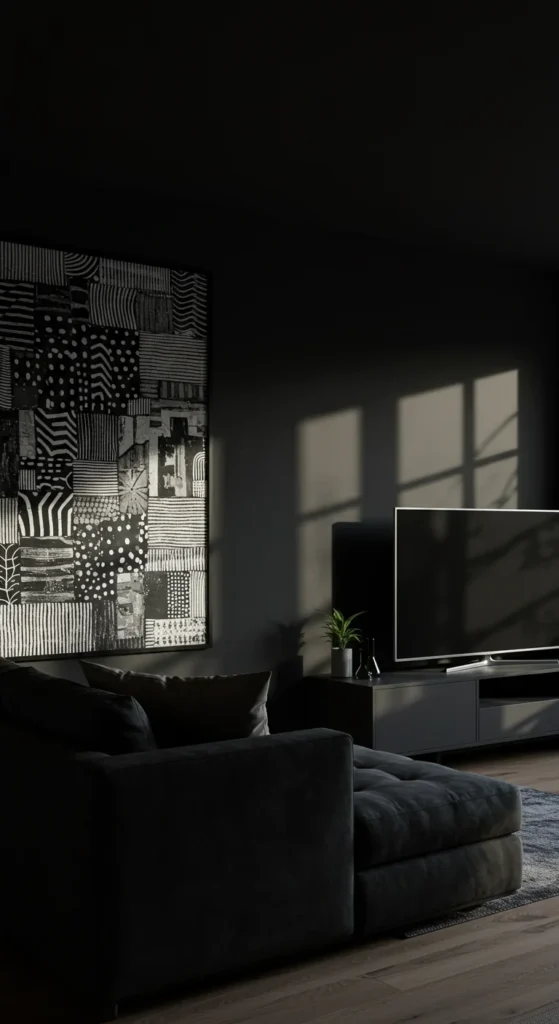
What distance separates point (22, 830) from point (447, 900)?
1309 mm

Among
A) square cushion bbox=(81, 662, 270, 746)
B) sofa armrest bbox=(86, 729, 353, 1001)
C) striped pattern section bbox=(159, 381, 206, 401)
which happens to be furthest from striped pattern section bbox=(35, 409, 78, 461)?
sofa armrest bbox=(86, 729, 353, 1001)

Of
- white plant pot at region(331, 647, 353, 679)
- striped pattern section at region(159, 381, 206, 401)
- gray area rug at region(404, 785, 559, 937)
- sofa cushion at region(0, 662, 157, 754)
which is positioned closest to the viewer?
sofa cushion at region(0, 662, 157, 754)

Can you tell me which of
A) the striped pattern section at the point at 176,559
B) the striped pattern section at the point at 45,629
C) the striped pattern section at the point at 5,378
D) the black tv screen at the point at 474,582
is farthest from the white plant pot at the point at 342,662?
the striped pattern section at the point at 5,378

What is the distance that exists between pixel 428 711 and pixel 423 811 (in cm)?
232

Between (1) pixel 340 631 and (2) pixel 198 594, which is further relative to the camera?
(1) pixel 340 631

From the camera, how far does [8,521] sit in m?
4.84

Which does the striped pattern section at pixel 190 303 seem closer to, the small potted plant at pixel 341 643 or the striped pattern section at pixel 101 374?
the striped pattern section at pixel 101 374

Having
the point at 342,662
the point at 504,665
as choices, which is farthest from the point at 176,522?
the point at 504,665

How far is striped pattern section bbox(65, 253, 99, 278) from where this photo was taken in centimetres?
502

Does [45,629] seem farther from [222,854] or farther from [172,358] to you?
[222,854]

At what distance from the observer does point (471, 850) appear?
134 inches

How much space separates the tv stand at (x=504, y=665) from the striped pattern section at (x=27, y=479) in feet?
8.09

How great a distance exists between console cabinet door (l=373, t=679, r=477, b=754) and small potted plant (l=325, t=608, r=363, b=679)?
34cm

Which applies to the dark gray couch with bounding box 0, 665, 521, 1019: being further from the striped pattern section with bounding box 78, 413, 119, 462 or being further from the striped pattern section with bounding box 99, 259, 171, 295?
the striped pattern section with bounding box 99, 259, 171, 295
